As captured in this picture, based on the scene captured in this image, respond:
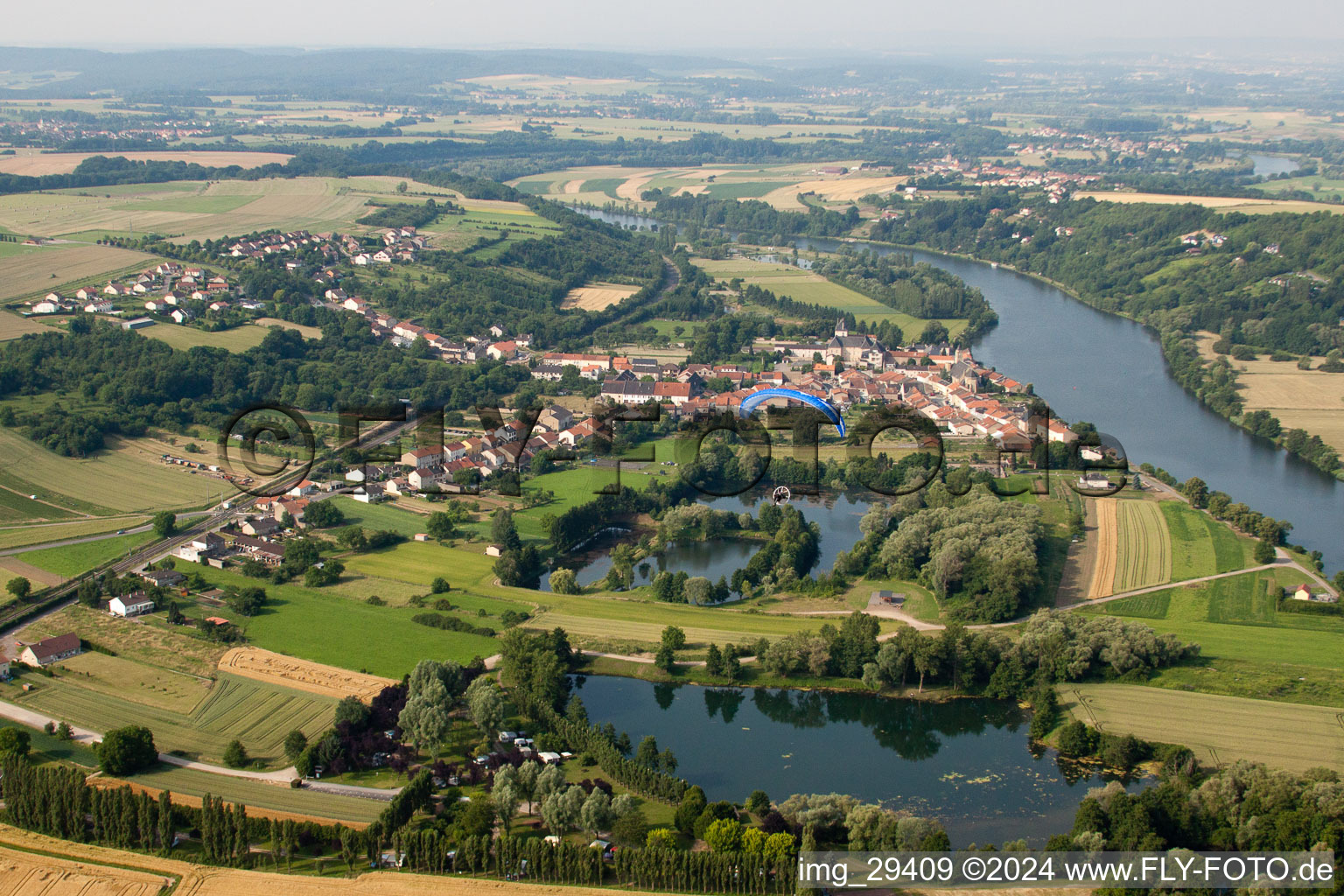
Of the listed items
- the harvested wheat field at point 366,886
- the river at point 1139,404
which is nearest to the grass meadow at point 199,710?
the harvested wheat field at point 366,886

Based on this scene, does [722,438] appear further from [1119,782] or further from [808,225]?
[808,225]

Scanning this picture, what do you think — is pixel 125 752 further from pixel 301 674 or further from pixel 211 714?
pixel 301 674

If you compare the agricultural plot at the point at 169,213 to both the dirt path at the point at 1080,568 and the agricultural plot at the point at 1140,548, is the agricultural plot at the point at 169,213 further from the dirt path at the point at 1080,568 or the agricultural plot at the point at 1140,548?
the agricultural plot at the point at 1140,548

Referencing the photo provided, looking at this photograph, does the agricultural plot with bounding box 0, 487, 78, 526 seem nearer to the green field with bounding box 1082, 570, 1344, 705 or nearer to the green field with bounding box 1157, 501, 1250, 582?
the green field with bounding box 1082, 570, 1344, 705

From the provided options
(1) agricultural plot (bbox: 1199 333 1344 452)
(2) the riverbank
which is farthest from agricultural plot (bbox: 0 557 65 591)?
(1) agricultural plot (bbox: 1199 333 1344 452)

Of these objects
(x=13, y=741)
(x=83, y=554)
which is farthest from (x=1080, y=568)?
(x=83, y=554)
